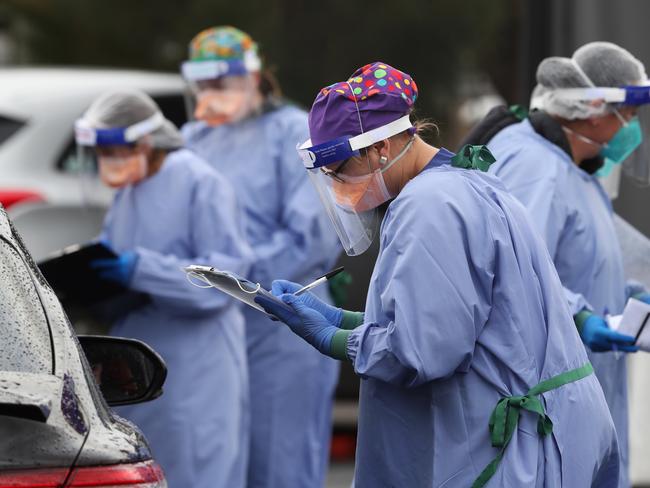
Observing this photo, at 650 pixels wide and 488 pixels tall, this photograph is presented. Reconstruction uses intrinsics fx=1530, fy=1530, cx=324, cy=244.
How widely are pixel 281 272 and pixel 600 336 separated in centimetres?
Answer: 187

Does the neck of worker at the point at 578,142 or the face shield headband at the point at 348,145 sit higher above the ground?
the face shield headband at the point at 348,145

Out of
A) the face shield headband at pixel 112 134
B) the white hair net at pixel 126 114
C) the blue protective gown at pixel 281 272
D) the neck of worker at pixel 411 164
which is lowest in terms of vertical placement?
the blue protective gown at pixel 281 272

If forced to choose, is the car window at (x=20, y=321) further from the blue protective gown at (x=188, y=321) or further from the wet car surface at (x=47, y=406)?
the blue protective gown at (x=188, y=321)

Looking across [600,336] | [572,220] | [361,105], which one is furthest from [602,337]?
[361,105]

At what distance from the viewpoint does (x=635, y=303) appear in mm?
4234

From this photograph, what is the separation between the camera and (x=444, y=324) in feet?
10.3

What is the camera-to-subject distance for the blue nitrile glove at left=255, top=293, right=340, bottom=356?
340 cm

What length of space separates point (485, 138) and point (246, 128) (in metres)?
1.67

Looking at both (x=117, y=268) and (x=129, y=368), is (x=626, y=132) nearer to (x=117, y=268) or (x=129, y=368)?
(x=117, y=268)

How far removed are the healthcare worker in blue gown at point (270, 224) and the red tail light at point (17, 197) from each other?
693 mm

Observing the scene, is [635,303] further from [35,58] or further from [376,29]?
[35,58]

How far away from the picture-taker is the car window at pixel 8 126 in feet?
20.7

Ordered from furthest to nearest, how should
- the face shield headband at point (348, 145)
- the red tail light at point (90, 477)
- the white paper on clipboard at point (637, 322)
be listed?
1. the white paper on clipboard at point (637, 322)
2. the face shield headband at point (348, 145)
3. the red tail light at point (90, 477)

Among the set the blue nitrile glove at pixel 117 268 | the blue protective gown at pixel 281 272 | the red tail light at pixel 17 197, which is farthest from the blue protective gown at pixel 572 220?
the red tail light at pixel 17 197
